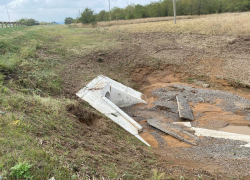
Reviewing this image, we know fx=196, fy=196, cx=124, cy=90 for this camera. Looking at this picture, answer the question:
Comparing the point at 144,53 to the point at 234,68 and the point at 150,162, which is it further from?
the point at 150,162

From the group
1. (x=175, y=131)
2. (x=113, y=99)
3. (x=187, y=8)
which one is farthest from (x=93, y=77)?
(x=187, y=8)

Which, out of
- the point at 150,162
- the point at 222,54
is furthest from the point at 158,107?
the point at 222,54

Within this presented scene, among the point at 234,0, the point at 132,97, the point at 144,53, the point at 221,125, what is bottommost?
the point at 221,125

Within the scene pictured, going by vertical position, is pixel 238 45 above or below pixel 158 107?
above

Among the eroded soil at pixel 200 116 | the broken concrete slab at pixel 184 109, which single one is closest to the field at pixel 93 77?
the eroded soil at pixel 200 116

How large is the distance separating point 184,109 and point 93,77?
4979mm

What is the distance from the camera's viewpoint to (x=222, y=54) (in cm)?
1380

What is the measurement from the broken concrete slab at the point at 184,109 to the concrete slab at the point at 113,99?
1.76 m

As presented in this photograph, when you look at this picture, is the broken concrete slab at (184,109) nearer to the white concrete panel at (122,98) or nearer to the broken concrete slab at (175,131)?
the broken concrete slab at (175,131)

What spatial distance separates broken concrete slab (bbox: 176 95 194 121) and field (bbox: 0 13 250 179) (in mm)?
2272

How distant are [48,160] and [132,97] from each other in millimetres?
6805

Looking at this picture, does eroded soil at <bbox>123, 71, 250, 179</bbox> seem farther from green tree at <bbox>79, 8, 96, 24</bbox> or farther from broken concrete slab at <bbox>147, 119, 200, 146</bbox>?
green tree at <bbox>79, 8, 96, 24</bbox>

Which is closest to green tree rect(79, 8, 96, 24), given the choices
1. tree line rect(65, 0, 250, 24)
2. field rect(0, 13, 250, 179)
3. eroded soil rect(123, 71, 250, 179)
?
tree line rect(65, 0, 250, 24)

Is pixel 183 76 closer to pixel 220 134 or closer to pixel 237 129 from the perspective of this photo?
pixel 237 129
